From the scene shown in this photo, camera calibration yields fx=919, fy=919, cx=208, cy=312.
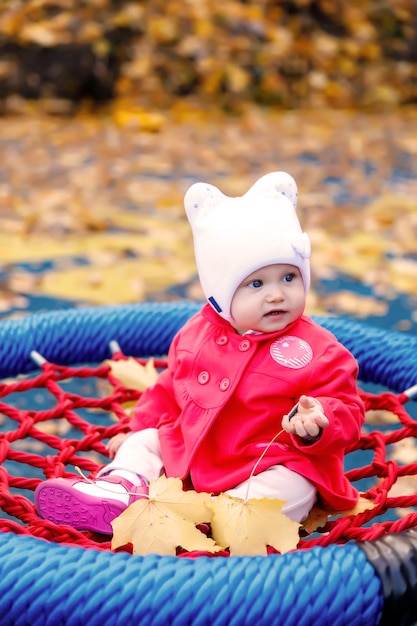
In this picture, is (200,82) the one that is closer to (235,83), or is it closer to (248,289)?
(235,83)

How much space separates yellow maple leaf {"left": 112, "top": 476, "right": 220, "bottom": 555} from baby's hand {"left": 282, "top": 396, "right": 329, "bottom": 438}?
19cm

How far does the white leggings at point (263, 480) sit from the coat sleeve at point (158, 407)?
67 mm

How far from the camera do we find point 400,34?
755 cm

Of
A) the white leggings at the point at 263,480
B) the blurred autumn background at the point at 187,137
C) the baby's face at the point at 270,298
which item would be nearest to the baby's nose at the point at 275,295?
the baby's face at the point at 270,298

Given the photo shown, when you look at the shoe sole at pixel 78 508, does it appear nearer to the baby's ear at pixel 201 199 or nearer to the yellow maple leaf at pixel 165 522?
the yellow maple leaf at pixel 165 522

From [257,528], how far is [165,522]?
0.14m

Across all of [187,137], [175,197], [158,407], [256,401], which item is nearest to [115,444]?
[158,407]

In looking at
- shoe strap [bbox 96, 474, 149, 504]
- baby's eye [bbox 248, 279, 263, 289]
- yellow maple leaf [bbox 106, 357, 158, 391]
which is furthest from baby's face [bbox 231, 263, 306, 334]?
yellow maple leaf [bbox 106, 357, 158, 391]

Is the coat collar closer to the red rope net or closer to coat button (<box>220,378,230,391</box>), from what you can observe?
coat button (<box>220,378,230,391</box>)

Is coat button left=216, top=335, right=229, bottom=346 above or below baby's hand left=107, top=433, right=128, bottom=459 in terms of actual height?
above

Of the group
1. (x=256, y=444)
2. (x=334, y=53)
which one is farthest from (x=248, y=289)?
(x=334, y=53)

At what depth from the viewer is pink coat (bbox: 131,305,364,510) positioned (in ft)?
4.97

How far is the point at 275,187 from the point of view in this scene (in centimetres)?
158

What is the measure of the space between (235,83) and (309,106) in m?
0.62
